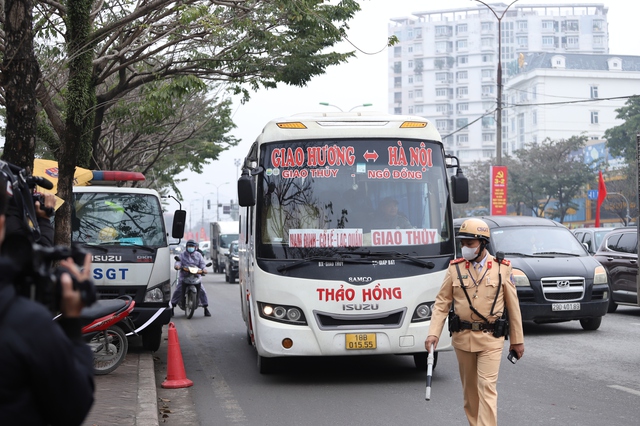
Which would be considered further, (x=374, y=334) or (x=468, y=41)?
(x=468, y=41)

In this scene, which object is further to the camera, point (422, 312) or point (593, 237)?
point (593, 237)

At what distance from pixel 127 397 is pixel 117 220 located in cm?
455

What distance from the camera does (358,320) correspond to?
939cm

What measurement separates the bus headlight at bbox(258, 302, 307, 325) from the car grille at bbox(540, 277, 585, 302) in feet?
18.1

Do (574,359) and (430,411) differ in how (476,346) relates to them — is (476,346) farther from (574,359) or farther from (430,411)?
(574,359)

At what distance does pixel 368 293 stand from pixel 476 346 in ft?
10.7

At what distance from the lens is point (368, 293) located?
9398 millimetres

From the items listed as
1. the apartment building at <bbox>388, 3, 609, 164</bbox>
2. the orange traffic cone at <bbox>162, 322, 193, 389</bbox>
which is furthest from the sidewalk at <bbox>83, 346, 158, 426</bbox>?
the apartment building at <bbox>388, 3, 609, 164</bbox>

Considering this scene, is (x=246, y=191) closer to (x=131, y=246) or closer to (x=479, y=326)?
(x=131, y=246)

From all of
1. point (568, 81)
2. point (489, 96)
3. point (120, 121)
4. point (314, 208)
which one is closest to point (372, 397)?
point (314, 208)

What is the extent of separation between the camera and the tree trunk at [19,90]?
8219mm

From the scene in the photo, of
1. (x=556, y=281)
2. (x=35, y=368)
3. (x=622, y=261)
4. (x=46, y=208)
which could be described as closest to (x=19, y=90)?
(x=46, y=208)

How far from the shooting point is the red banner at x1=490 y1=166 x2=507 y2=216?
3177cm

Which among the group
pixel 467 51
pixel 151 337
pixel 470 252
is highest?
pixel 467 51
